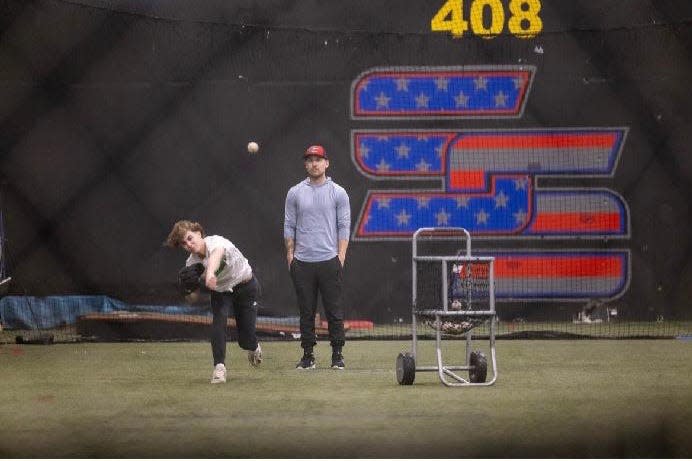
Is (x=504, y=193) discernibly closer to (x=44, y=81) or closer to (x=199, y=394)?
(x=44, y=81)

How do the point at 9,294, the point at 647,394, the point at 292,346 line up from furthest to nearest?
1. the point at 9,294
2. the point at 292,346
3. the point at 647,394

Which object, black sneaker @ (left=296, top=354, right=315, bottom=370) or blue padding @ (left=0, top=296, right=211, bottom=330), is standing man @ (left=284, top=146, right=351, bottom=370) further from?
blue padding @ (left=0, top=296, right=211, bottom=330)

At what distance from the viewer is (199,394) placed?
26.7 feet

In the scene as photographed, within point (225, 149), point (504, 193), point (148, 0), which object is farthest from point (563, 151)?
point (148, 0)

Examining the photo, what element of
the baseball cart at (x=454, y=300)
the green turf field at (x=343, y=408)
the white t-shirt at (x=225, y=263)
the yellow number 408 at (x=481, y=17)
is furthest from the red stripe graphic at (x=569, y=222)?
the baseball cart at (x=454, y=300)

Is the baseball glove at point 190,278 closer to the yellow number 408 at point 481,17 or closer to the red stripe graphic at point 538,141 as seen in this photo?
the red stripe graphic at point 538,141

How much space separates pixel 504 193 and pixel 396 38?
2.39m

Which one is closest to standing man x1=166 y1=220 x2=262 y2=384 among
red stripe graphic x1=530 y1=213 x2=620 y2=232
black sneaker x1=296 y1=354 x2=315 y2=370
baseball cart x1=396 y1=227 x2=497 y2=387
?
black sneaker x1=296 y1=354 x2=315 y2=370

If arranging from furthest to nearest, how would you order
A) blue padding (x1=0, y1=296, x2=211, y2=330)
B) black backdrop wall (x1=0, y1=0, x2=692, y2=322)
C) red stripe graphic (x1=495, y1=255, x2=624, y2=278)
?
red stripe graphic (x1=495, y1=255, x2=624, y2=278) < black backdrop wall (x1=0, y1=0, x2=692, y2=322) < blue padding (x1=0, y1=296, x2=211, y2=330)

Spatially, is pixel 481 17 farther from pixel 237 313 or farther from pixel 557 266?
pixel 237 313

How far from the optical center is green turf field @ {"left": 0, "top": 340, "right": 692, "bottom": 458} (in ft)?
18.7

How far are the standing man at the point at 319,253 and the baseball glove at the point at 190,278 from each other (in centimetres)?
117

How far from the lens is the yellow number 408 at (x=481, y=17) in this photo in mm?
15750

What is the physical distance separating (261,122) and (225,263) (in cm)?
666
